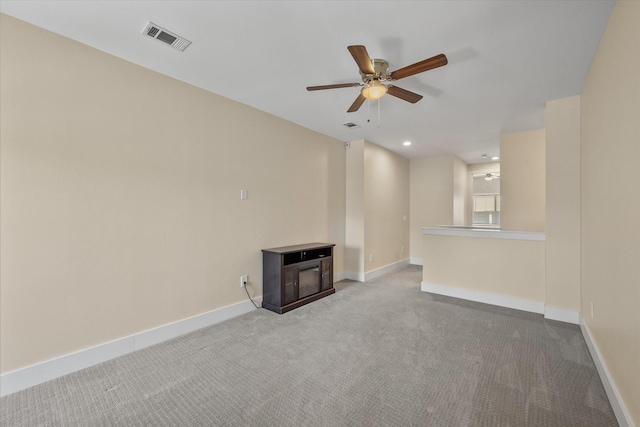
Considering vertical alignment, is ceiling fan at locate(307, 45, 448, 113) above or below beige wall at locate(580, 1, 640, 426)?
above

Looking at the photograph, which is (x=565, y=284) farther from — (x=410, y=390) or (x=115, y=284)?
(x=115, y=284)

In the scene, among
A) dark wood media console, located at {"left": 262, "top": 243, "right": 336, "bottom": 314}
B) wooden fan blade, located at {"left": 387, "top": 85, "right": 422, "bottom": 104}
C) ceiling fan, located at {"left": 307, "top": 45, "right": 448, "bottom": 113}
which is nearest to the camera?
ceiling fan, located at {"left": 307, "top": 45, "right": 448, "bottom": 113}

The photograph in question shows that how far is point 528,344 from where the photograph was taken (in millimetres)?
2557

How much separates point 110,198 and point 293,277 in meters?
2.12

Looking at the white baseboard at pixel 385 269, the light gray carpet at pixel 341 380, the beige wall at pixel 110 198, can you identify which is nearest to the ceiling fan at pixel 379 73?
the beige wall at pixel 110 198

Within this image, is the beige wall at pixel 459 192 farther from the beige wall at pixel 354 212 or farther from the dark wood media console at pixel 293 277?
the dark wood media console at pixel 293 277

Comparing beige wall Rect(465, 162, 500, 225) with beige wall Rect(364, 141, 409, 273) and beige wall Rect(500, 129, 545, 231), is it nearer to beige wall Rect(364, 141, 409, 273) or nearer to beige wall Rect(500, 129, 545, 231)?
beige wall Rect(364, 141, 409, 273)

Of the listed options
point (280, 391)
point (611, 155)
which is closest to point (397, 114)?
point (611, 155)

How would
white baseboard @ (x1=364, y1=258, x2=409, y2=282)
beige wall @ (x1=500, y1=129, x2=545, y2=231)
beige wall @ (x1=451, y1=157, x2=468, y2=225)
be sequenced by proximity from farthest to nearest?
beige wall @ (x1=451, y1=157, x2=468, y2=225), white baseboard @ (x1=364, y1=258, x2=409, y2=282), beige wall @ (x1=500, y1=129, x2=545, y2=231)

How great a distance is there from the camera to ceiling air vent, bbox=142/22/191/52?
2002 millimetres

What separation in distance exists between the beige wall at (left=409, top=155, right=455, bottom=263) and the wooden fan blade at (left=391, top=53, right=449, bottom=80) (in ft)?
15.2

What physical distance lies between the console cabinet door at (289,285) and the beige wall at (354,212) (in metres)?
1.69

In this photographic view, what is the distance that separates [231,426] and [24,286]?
1803 mm

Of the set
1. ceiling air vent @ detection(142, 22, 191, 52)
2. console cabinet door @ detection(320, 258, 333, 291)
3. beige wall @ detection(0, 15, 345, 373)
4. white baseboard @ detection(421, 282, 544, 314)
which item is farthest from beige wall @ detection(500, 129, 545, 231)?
ceiling air vent @ detection(142, 22, 191, 52)
